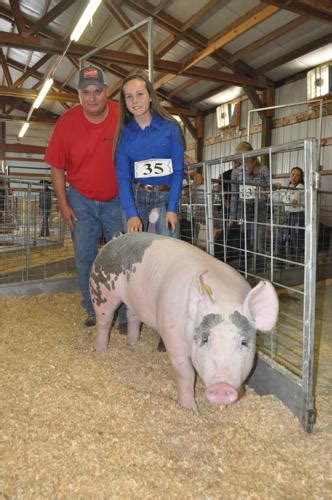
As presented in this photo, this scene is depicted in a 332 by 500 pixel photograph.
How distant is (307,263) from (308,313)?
0.76 ft

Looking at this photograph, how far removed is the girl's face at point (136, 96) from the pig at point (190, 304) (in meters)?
0.82

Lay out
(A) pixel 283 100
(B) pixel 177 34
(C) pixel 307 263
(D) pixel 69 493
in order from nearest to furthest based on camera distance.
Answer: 1. (D) pixel 69 493
2. (C) pixel 307 263
3. (B) pixel 177 34
4. (A) pixel 283 100

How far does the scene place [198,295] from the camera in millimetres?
1888

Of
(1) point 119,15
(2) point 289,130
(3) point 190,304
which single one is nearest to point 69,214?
(3) point 190,304

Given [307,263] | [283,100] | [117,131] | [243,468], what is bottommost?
[243,468]

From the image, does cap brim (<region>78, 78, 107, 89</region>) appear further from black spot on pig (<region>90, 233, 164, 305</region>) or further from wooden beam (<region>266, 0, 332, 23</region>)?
wooden beam (<region>266, 0, 332, 23</region>)

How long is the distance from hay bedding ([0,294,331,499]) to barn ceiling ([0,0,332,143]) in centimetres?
640

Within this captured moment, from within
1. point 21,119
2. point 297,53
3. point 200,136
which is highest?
point 21,119

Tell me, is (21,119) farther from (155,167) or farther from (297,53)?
(155,167)

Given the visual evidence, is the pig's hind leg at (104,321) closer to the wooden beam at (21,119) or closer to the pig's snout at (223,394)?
the pig's snout at (223,394)

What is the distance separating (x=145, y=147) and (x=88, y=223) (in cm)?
89

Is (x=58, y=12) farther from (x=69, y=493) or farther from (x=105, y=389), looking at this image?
(x=69, y=493)

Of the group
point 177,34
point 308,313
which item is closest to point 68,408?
point 308,313

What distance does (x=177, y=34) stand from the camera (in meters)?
9.38
